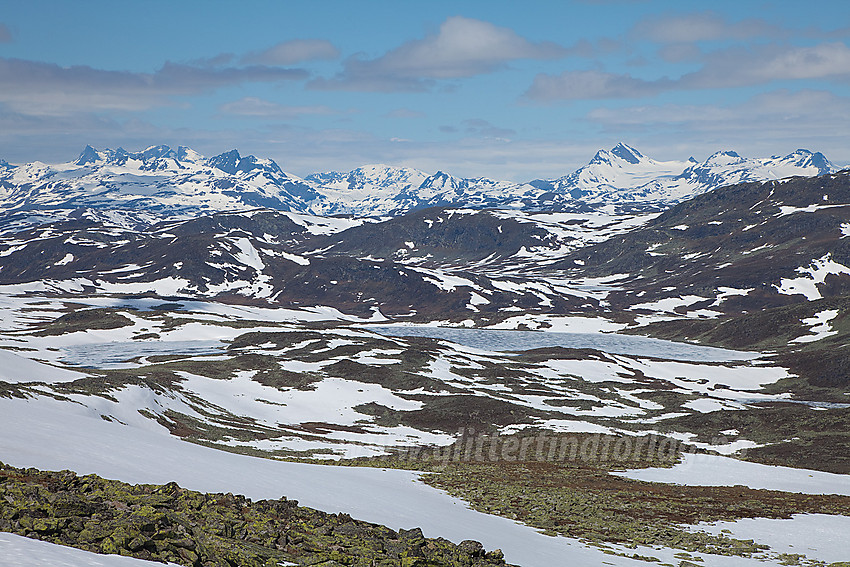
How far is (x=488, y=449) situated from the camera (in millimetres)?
78062

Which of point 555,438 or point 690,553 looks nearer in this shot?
point 690,553

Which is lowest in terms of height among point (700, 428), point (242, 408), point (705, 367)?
point (242, 408)

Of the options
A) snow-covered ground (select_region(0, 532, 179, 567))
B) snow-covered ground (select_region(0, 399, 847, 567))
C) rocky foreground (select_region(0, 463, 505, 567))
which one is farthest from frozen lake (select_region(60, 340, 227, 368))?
snow-covered ground (select_region(0, 532, 179, 567))

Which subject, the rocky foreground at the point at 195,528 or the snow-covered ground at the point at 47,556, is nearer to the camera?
the snow-covered ground at the point at 47,556

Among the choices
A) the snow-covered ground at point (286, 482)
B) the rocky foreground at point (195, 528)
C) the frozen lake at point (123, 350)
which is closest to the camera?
the rocky foreground at point (195, 528)

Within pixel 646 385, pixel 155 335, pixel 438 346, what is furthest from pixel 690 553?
pixel 155 335

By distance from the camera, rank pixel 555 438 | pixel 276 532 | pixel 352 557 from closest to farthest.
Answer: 1. pixel 352 557
2. pixel 276 532
3. pixel 555 438

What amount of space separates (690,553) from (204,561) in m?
23.9

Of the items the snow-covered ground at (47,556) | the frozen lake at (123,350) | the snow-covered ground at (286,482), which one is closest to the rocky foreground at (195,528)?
the snow-covered ground at (47,556)

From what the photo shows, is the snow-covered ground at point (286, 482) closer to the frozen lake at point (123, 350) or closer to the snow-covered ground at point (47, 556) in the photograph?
the snow-covered ground at point (47, 556)

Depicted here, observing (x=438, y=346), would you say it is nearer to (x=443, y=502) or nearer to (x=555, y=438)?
(x=555, y=438)

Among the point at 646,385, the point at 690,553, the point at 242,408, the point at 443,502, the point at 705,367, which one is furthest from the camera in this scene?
the point at 705,367

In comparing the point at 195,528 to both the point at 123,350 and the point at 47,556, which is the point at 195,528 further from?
the point at 123,350

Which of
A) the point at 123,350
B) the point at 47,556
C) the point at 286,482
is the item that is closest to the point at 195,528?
the point at 47,556
